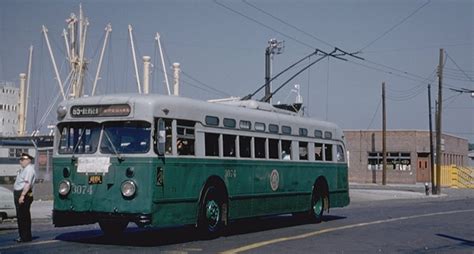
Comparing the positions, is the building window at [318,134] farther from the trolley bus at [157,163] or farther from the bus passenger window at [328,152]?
the trolley bus at [157,163]

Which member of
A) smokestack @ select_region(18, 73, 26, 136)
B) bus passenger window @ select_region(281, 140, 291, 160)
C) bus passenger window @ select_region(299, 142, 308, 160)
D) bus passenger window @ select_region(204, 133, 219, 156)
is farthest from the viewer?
smokestack @ select_region(18, 73, 26, 136)

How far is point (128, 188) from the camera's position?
12094mm

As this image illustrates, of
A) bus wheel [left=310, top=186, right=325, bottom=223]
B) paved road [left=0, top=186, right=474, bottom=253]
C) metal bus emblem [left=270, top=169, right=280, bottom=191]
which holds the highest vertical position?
metal bus emblem [left=270, top=169, right=280, bottom=191]

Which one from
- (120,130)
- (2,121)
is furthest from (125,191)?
(2,121)

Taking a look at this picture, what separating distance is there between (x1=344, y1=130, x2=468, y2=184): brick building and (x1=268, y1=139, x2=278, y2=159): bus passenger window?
48.4 meters

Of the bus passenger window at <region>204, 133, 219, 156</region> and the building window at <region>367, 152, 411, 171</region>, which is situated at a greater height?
the building window at <region>367, 152, 411, 171</region>

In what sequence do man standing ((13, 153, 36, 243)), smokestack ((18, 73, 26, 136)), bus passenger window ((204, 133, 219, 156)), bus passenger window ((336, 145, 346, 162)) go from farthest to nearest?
1. smokestack ((18, 73, 26, 136))
2. bus passenger window ((336, 145, 346, 162))
3. bus passenger window ((204, 133, 219, 156))
4. man standing ((13, 153, 36, 243))

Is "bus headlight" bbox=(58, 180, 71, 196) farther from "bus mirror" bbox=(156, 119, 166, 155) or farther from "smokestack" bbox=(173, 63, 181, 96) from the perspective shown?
"smokestack" bbox=(173, 63, 181, 96)

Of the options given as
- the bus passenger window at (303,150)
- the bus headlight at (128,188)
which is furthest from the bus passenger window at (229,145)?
the bus passenger window at (303,150)

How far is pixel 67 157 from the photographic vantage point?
12.8 metres

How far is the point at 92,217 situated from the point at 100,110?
1955 millimetres

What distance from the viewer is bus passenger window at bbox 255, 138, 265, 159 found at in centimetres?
1566

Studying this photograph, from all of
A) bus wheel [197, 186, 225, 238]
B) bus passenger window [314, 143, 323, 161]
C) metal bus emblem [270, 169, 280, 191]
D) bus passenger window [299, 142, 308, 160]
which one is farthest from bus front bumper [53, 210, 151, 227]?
bus passenger window [314, 143, 323, 161]

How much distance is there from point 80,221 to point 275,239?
385 centimetres
